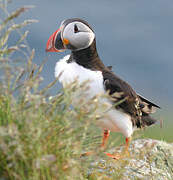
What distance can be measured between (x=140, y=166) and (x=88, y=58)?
1.69 meters

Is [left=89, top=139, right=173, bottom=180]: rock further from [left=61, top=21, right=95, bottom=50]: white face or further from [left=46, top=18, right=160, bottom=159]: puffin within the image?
[left=61, top=21, right=95, bottom=50]: white face

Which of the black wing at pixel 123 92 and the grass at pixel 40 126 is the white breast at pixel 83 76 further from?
the grass at pixel 40 126

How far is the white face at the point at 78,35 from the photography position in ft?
16.0

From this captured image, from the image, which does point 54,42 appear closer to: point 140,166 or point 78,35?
point 78,35

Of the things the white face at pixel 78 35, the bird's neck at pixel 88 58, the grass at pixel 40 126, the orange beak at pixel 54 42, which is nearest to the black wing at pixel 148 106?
the bird's neck at pixel 88 58

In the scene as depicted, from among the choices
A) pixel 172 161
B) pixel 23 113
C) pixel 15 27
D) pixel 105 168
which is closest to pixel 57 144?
pixel 23 113

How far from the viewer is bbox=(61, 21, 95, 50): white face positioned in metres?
4.88

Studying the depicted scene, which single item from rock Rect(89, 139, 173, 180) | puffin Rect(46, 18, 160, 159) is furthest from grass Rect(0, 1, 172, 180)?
puffin Rect(46, 18, 160, 159)

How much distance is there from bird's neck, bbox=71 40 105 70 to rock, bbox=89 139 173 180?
1.23m

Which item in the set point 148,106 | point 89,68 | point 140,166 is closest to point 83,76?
point 89,68

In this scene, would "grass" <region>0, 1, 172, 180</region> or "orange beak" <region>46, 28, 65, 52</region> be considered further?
"orange beak" <region>46, 28, 65, 52</region>

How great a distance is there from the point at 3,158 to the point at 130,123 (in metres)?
2.66

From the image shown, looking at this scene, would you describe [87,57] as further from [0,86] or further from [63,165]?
[63,165]

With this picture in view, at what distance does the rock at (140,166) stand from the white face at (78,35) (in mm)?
1583
